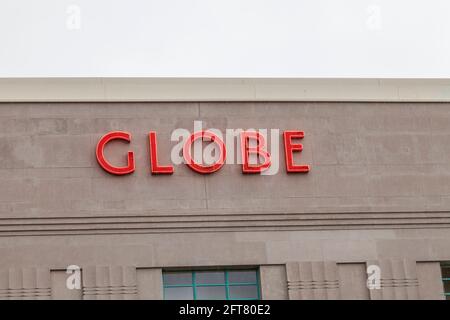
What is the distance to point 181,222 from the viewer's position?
3031 centimetres

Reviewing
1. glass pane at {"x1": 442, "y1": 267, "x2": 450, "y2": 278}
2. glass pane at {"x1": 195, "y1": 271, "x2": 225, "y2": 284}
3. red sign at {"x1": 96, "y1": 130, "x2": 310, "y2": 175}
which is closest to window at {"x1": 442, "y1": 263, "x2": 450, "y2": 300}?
glass pane at {"x1": 442, "y1": 267, "x2": 450, "y2": 278}

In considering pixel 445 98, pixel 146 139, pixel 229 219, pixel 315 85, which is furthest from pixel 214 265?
pixel 445 98

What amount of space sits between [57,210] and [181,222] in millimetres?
3408

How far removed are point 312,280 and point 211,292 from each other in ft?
9.21

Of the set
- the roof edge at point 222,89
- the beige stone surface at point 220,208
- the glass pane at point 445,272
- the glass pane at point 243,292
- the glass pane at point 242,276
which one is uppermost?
the roof edge at point 222,89

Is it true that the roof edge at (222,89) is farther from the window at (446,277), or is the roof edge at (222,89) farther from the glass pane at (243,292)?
the glass pane at (243,292)

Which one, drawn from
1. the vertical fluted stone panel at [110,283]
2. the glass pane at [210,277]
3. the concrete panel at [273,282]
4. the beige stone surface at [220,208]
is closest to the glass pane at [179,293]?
the glass pane at [210,277]

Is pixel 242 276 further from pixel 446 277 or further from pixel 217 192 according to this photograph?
pixel 446 277

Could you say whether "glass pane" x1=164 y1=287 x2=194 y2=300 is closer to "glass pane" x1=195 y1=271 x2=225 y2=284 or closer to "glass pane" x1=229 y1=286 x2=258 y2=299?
"glass pane" x1=195 y1=271 x2=225 y2=284

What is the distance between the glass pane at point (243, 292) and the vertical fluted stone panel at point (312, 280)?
3.34 ft

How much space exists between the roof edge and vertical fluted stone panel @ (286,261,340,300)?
4970mm

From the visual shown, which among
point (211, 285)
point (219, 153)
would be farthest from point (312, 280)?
point (219, 153)

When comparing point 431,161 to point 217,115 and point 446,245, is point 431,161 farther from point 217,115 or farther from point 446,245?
point 217,115

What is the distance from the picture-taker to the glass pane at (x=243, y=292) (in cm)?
3033
